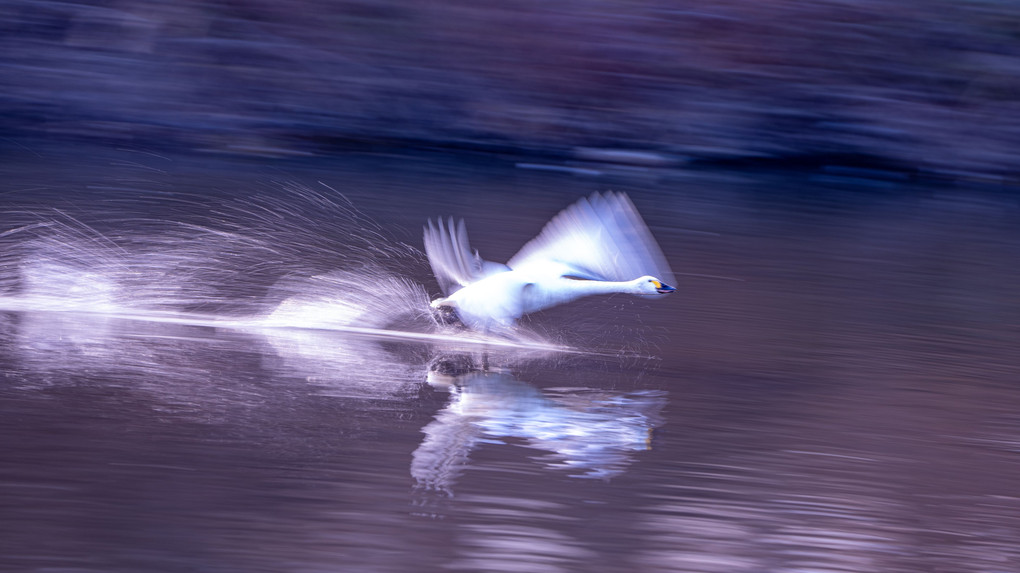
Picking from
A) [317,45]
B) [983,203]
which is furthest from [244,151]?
[983,203]

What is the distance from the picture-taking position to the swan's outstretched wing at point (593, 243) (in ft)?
22.1

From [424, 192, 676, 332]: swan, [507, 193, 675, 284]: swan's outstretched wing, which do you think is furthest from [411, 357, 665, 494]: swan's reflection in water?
[507, 193, 675, 284]: swan's outstretched wing

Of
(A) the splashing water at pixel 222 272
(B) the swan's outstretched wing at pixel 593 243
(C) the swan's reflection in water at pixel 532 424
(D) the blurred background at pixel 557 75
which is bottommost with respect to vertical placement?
(C) the swan's reflection in water at pixel 532 424

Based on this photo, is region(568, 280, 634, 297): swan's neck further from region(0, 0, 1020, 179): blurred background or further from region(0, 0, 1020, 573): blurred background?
region(0, 0, 1020, 179): blurred background

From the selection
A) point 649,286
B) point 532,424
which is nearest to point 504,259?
point 649,286

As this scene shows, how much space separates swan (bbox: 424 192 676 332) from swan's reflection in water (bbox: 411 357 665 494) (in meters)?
0.33

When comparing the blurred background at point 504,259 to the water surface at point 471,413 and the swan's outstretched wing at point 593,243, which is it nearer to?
the water surface at point 471,413

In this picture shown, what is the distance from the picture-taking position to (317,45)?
69.1 ft

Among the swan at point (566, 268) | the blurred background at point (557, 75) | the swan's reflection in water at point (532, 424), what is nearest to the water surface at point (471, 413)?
the swan's reflection in water at point (532, 424)

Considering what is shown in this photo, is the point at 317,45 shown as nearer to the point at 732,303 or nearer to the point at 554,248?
the point at 732,303

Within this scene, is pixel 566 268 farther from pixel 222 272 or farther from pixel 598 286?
pixel 222 272

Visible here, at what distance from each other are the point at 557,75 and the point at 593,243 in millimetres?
14796

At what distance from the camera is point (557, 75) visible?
21.3m

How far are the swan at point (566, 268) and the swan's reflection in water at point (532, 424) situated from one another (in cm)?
33
